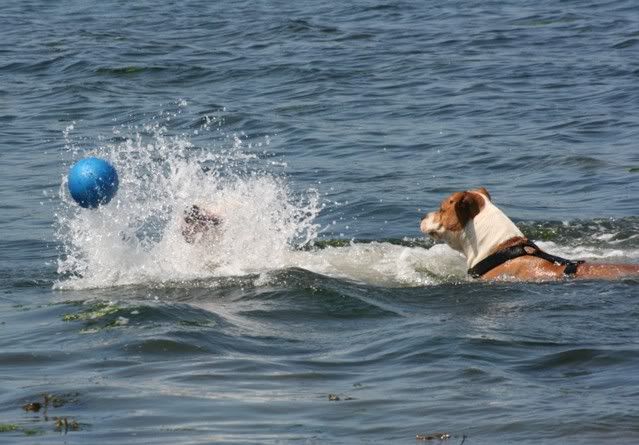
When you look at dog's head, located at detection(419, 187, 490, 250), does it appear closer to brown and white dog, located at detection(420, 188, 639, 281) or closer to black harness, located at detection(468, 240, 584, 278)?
brown and white dog, located at detection(420, 188, 639, 281)

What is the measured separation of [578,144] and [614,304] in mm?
7686

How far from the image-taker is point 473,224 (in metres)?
10.1

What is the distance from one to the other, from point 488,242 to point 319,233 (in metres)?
2.94

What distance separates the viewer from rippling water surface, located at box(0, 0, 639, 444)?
21.9 feet

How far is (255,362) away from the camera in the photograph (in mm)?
7516

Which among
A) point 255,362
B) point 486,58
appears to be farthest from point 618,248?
point 486,58

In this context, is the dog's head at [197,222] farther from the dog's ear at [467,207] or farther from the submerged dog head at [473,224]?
the dog's ear at [467,207]

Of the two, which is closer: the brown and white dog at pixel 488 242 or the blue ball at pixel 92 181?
the brown and white dog at pixel 488 242

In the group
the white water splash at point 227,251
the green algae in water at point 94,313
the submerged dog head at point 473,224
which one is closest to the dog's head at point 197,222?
the white water splash at point 227,251

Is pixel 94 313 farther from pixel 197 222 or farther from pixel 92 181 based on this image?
pixel 197 222

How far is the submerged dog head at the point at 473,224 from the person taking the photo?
394 inches

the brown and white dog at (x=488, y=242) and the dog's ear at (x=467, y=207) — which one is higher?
the dog's ear at (x=467, y=207)

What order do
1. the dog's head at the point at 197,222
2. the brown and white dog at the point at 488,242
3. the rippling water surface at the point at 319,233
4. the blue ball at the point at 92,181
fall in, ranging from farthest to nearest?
the dog's head at the point at 197,222 → the blue ball at the point at 92,181 → the brown and white dog at the point at 488,242 → the rippling water surface at the point at 319,233

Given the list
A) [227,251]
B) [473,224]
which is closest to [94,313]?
[227,251]
